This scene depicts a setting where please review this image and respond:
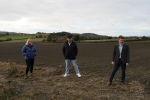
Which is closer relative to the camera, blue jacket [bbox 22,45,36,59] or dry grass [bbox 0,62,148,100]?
dry grass [bbox 0,62,148,100]

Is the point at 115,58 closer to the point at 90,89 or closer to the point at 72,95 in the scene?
the point at 90,89

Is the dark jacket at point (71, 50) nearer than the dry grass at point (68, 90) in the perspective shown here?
No

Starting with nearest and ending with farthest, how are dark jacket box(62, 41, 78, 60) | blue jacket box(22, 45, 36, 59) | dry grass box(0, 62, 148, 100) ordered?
dry grass box(0, 62, 148, 100) → dark jacket box(62, 41, 78, 60) → blue jacket box(22, 45, 36, 59)

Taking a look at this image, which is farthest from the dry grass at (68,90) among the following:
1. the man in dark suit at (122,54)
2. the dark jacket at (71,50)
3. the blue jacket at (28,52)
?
the blue jacket at (28,52)

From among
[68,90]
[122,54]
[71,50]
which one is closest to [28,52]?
[71,50]

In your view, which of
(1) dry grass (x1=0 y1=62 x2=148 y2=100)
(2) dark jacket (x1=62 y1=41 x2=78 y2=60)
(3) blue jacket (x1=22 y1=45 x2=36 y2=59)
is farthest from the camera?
(3) blue jacket (x1=22 y1=45 x2=36 y2=59)

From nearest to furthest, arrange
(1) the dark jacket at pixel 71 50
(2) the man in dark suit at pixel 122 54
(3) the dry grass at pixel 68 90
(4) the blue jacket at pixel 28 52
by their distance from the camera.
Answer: (3) the dry grass at pixel 68 90 → (2) the man in dark suit at pixel 122 54 → (1) the dark jacket at pixel 71 50 → (4) the blue jacket at pixel 28 52

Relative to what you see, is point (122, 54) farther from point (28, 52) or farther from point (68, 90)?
point (28, 52)

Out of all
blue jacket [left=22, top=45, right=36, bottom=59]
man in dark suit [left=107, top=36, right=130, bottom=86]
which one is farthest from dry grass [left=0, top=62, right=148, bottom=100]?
blue jacket [left=22, top=45, right=36, bottom=59]

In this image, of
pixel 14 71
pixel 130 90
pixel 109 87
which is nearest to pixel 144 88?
pixel 130 90

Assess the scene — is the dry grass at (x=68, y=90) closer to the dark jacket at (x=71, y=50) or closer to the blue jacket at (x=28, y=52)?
the dark jacket at (x=71, y=50)

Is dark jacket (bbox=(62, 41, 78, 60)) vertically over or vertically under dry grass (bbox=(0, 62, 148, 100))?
over

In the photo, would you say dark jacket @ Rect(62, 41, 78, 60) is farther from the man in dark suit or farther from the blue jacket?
the man in dark suit

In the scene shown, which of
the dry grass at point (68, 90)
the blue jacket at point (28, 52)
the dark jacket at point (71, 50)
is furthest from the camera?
the blue jacket at point (28, 52)
